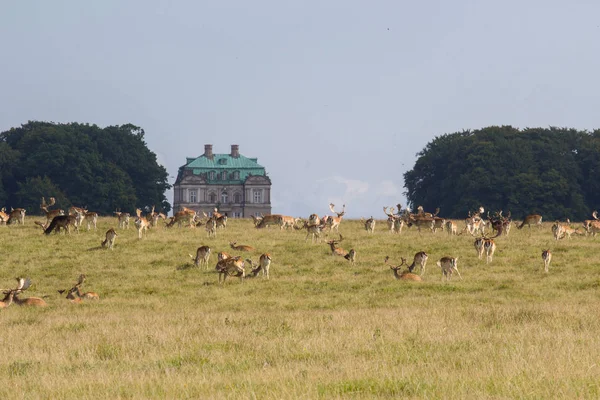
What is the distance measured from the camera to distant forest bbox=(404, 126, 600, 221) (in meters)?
78.0

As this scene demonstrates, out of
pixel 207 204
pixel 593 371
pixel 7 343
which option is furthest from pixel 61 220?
pixel 207 204

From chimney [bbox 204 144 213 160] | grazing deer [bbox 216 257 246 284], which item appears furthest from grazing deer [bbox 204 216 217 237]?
chimney [bbox 204 144 213 160]

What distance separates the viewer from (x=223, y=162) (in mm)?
147500

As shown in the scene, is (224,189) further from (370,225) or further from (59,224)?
(59,224)

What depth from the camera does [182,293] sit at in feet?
83.5

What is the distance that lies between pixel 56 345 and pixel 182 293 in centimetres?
913

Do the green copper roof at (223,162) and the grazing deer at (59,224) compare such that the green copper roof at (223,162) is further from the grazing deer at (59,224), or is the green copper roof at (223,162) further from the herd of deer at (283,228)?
the grazing deer at (59,224)

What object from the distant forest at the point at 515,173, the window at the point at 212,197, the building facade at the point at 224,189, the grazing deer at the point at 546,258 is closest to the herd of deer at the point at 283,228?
the grazing deer at the point at 546,258

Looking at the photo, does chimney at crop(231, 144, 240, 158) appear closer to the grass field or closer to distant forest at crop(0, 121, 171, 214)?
distant forest at crop(0, 121, 171, 214)

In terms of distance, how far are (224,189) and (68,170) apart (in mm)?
58036

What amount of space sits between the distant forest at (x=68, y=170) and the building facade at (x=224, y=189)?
46.8 meters

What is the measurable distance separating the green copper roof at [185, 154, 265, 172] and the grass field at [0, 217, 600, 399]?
10955 centimetres

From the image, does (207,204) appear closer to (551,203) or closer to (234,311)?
(551,203)

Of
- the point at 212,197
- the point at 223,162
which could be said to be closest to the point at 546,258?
the point at 212,197
